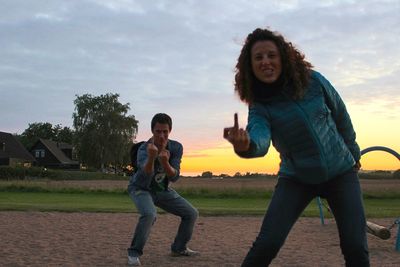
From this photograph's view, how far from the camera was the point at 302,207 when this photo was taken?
3740 millimetres

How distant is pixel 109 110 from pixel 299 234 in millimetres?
66007

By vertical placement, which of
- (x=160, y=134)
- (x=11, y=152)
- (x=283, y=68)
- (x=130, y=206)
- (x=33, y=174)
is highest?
(x=11, y=152)

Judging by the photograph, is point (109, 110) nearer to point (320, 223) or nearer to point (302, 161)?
point (320, 223)

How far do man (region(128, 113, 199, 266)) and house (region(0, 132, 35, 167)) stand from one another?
71.0 meters

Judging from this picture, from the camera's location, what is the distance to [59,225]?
11219mm

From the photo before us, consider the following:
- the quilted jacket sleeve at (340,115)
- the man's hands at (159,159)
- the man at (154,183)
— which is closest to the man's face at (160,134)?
the man at (154,183)

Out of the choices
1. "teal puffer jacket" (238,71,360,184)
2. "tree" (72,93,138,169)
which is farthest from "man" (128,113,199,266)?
"tree" (72,93,138,169)

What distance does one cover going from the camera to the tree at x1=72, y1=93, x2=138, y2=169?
239 feet

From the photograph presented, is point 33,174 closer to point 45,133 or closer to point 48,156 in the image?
point 48,156

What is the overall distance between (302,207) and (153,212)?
10.8ft

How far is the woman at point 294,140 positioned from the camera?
3559 millimetres

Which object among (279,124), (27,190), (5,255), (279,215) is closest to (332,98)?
(279,124)

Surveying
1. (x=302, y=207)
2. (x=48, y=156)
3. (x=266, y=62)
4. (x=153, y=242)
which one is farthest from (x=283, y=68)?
(x=48, y=156)

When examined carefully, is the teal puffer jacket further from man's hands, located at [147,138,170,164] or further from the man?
the man
